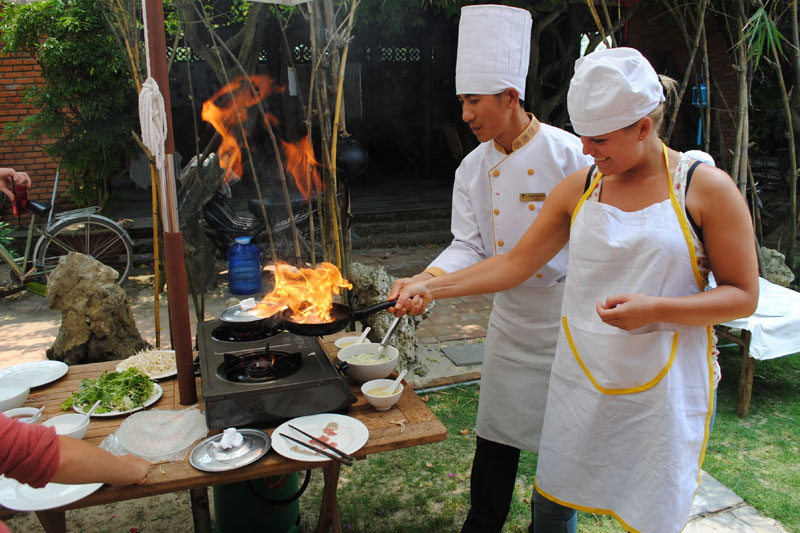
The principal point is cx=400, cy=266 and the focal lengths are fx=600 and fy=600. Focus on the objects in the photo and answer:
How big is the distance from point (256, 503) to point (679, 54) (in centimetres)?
1181

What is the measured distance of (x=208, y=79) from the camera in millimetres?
11688

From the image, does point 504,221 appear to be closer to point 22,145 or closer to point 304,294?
point 304,294

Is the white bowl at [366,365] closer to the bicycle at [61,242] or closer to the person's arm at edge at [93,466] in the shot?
the person's arm at edge at [93,466]

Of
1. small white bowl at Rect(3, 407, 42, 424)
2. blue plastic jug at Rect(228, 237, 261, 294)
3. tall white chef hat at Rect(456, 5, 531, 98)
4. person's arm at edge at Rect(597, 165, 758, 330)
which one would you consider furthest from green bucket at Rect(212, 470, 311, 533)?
blue plastic jug at Rect(228, 237, 261, 294)

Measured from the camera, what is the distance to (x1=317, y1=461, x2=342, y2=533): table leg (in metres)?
2.90

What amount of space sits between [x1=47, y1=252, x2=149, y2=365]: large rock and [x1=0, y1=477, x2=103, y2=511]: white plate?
275 cm

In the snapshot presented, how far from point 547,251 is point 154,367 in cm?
194

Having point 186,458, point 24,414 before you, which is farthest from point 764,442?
point 24,414

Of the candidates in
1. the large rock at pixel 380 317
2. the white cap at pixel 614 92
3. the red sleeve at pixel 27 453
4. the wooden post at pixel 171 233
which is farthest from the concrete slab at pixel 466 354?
the red sleeve at pixel 27 453

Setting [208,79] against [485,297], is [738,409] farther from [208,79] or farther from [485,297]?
[208,79]

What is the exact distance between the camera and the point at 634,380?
83.4 inches

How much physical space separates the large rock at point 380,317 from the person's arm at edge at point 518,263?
2469 mm

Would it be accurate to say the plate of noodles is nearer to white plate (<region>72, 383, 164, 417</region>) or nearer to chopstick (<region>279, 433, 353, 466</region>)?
white plate (<region>72, 383, 164, 417</region>)

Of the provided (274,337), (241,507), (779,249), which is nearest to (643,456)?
(274,337)
